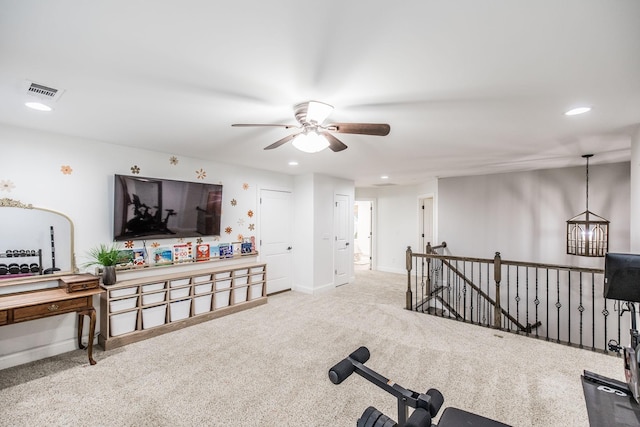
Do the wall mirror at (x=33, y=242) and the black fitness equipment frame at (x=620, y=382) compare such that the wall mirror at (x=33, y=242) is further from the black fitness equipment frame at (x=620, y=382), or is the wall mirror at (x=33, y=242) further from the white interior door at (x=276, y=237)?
the black fitness equipment frame at (x=620, y=382)

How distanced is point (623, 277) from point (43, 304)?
434 cm

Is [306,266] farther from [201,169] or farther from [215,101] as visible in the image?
[215,101]

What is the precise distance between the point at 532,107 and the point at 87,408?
4.15 m

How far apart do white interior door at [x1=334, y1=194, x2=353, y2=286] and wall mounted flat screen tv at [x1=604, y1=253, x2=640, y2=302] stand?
14.9 feet

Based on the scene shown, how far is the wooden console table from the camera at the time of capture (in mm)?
2448

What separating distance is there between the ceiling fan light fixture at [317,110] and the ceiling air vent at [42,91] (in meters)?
1.73

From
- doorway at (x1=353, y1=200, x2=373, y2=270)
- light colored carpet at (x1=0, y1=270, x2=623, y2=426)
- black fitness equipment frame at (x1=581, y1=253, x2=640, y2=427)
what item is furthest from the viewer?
doorway at (x1=353, y1=200, x2=373, y2=270)

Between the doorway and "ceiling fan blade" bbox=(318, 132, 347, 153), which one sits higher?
"ceiling fan blade" bbox=(318, 132, 347, 153)

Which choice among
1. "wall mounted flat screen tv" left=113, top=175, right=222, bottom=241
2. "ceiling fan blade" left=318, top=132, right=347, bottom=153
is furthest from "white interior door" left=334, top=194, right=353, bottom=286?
"ceiling fan blade" left=318, top=132, right=347, bottom=153

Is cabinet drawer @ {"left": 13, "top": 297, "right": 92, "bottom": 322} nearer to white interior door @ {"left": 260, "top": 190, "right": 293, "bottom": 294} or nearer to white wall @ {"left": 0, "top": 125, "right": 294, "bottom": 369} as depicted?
white wall @ {"left": 0, "top": 125, "right": 294, "bottom": 369}

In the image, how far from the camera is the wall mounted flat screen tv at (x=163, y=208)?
350 centimetres

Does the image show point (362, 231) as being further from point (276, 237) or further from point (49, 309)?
point (49, 309)

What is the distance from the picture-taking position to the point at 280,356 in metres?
3.00

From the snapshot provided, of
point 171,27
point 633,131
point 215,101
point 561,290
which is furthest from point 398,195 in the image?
point 171,27
